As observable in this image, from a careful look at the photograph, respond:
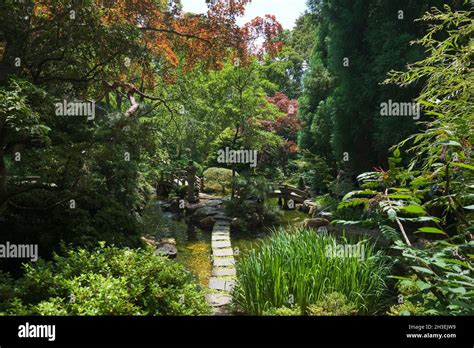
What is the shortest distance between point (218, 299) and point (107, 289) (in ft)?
7.48

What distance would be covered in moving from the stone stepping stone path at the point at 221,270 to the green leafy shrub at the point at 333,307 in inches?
47.1

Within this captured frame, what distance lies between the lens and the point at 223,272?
6027 millimetres

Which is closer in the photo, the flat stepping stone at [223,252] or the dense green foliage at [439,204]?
the dense green foliage at [439,204]

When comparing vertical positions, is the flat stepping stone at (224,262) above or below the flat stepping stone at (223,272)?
above

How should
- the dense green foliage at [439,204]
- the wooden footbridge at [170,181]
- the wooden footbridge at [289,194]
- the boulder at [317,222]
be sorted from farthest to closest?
the wooden footbridge at [170,181], the wooden footbridge at [289,194], the boulder at [317,222], the dense green foliage at [439,204]

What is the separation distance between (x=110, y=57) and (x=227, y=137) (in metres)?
8.43

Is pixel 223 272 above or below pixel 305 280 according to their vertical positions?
below

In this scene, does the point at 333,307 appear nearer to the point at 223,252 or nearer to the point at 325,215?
the point at 223,252

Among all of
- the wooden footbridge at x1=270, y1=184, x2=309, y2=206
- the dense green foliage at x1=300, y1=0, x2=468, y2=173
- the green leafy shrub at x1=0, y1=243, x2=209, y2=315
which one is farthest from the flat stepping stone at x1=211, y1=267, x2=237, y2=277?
the wooden footbridge at x1=270, y1=184, x2=309, y2=206

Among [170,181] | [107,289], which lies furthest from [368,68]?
[107,289]

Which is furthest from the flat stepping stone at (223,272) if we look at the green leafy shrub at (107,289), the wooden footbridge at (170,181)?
the wooden footbridge at (170,181)

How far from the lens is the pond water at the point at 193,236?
22.5 feet

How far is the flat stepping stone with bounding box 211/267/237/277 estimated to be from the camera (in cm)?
595

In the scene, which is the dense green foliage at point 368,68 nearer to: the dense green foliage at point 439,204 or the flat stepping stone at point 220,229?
the flat stepping stone at point 220,229
